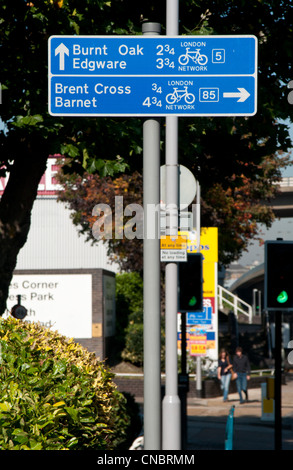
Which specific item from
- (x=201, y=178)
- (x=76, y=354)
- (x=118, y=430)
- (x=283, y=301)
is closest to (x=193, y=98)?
(x=76, y=354)

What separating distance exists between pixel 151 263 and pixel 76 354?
2.96m

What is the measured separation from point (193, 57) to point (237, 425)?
1584 cm

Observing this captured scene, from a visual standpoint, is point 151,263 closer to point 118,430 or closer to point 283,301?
point 283,301

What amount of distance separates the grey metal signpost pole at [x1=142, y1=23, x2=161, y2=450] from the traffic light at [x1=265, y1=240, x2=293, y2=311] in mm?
4272

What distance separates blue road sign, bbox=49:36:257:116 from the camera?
6.98 meters

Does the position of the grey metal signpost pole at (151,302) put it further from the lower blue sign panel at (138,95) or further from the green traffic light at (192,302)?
the green traffic light at (192,302)

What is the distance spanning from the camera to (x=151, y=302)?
675 cm

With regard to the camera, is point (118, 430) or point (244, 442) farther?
point (244, 442)

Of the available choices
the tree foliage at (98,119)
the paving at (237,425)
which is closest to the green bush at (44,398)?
the tree foliage at (98,119)

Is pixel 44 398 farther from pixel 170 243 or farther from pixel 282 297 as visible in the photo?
pixel 282 297

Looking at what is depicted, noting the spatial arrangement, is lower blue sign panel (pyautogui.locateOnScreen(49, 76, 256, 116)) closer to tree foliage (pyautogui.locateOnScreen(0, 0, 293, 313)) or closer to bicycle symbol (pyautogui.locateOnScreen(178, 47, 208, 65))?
bicycle symbol (pyautogui.locateOnScreen(178, 47, 208, 65))

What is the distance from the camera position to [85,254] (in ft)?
178

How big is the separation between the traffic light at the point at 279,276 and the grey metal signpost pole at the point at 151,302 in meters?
4.27

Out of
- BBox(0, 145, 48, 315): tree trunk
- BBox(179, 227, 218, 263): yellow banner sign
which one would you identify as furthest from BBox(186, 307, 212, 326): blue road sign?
BBox(0, 145, 48, 315): tree trunk
